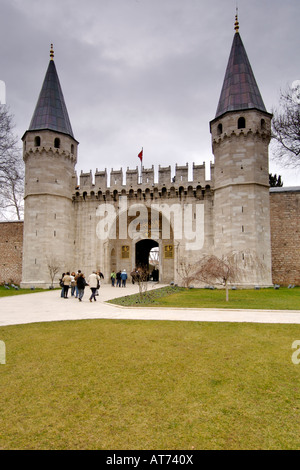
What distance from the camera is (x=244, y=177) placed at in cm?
1973

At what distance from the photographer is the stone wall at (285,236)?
2038cm

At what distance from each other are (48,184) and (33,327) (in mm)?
16332

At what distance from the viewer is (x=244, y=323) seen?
737cm

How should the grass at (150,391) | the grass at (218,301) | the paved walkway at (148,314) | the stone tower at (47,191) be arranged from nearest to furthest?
the grass at (150,391)
the paved walkway at (148,314)
the grass at (218,301)
the stone tower at (47,191)

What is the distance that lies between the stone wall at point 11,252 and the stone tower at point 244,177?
14.2m

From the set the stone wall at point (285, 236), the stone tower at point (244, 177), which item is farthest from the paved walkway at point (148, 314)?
the stone wall at point (285, 236)

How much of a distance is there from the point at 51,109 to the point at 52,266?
1113cm

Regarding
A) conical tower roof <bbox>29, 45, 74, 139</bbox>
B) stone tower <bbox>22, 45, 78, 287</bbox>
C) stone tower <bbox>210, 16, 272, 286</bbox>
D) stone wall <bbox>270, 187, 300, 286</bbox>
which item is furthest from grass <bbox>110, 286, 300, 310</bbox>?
conical tower roof <bbox>29, 45, 74, 139</bbox>

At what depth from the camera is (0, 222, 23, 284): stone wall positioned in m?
23.8

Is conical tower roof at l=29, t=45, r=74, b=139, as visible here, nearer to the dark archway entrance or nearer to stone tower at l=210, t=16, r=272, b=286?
the dark archway entrance

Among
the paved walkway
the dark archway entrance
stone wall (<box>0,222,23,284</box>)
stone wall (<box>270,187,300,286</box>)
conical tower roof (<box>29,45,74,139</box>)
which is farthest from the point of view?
the dark archway entrance

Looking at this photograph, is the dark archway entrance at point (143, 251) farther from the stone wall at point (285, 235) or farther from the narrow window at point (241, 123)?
the narrow window at point (241, 123)

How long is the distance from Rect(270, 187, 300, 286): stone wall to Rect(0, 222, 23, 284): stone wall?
1779 centimetres

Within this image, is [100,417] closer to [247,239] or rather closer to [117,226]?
[247,239]
